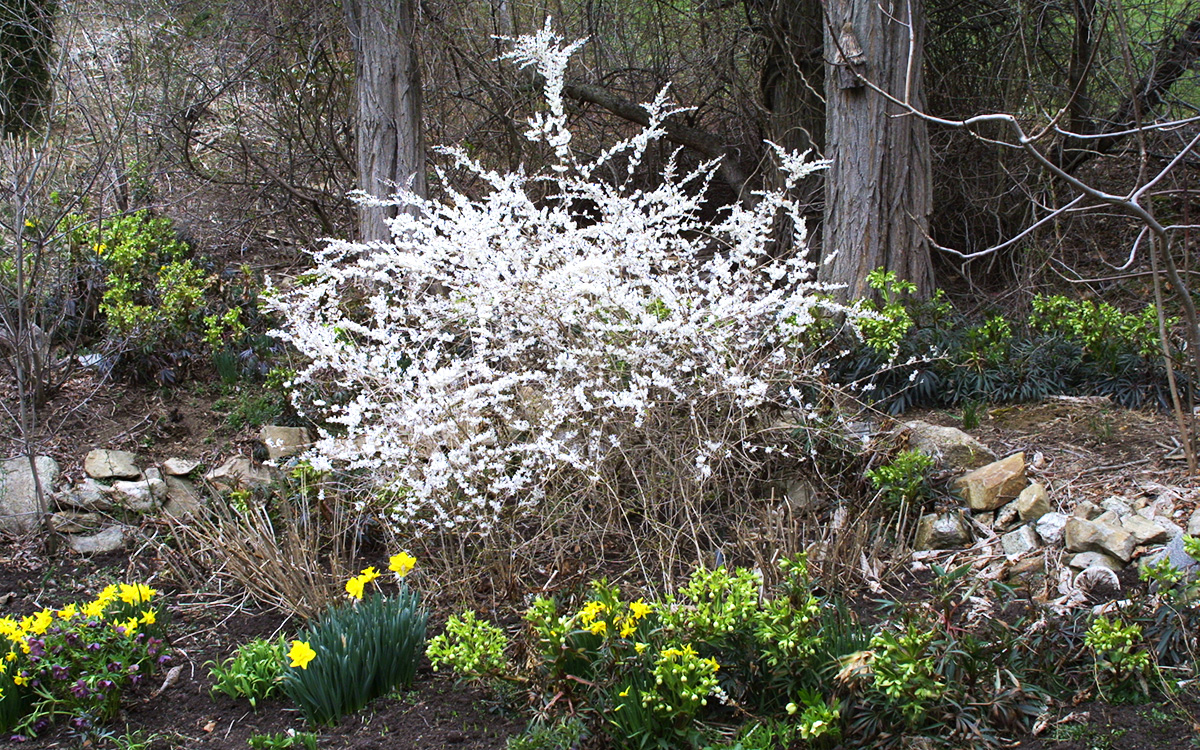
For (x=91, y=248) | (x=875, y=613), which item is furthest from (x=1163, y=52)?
(x=91, y=248)

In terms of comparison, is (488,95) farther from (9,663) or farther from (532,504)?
(9,663)

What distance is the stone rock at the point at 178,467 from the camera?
15.7 feet

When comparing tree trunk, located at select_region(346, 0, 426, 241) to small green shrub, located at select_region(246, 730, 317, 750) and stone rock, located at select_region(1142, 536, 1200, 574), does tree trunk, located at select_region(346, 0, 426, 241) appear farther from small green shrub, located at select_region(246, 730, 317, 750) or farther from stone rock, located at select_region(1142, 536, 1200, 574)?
stone rock, located at select_region(1142, 536, 1200, 574)

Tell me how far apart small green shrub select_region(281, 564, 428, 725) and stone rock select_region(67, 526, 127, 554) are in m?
1.89

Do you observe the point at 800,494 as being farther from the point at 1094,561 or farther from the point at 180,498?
the point at 180,498

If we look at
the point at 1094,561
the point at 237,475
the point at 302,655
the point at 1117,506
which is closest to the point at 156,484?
the point at 237,475

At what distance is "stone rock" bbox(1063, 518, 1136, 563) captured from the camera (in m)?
3.22

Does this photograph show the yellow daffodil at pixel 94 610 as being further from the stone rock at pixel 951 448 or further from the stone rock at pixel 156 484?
the stone rock at pixel 951 448

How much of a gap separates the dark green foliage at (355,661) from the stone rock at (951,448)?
232 centimetres

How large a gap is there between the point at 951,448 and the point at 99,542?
388 cm

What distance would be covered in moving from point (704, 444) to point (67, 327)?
4.03 metres

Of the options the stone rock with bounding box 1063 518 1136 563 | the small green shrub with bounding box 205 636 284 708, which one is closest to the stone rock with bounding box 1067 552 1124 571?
the stone rock with bounding box 1063 518 1136 563

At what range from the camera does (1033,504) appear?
366cm

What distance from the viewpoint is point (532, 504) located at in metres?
3.81
